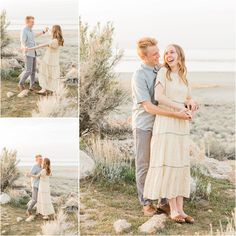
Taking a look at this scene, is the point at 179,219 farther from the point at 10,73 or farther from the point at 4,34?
the point at 4,34

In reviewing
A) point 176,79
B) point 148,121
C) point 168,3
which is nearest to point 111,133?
point 148,121

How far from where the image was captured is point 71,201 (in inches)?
151

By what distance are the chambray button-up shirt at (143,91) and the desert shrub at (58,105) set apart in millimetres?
422

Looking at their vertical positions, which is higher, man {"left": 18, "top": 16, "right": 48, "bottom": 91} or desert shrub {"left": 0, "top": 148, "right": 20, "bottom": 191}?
man {"left": 18, "top": 16, "right": 48, "bottom": 91}

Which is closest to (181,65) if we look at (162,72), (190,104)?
(162,72)

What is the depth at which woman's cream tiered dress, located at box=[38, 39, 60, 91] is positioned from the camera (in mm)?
3893

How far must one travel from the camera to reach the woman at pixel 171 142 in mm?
3670

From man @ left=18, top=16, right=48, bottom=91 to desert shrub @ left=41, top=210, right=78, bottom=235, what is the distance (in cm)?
87

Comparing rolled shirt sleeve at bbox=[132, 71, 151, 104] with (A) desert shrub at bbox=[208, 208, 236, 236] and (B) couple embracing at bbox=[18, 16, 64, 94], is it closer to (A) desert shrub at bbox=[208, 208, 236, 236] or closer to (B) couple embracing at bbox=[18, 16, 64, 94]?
(B) couple embracing at bbox=[18, 16, 64, 94]

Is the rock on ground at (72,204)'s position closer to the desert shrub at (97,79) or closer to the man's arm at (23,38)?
the desert shrub at (97,79)

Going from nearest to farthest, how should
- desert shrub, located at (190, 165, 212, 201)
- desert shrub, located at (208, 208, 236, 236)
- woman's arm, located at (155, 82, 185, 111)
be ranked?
woman's arm, located at (155, 82, 185, 111) < desert shrub, located at (208, 208, 236, 236) < desert shrub, located at (190, 165, 212, 201)

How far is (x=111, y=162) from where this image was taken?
389 centimetres

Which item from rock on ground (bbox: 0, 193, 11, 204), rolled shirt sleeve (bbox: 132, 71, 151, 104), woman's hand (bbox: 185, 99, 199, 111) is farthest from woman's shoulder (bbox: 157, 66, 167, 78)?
rock on ground (bbox: 0, 193, 11, 204)

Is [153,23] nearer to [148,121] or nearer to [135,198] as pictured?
[148,121]
